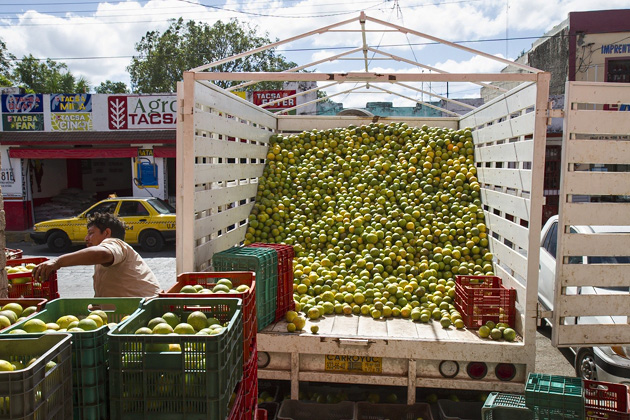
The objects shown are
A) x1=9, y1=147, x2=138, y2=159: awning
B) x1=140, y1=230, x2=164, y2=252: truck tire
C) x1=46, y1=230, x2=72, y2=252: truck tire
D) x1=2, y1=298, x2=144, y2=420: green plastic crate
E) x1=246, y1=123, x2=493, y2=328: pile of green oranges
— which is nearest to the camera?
x1=2, y1=298, x2=144, y2=420: green plastic crate

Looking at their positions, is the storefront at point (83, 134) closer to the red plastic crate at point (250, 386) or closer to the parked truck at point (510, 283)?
the parked truck at point (510, 283)

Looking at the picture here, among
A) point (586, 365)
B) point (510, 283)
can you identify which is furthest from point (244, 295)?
point (586, 365)

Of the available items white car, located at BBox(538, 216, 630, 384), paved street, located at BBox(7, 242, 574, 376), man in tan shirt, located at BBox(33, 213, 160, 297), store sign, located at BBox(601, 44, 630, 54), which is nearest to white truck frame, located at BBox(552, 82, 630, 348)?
white car, located at BBox(538, 216, 630, 384)

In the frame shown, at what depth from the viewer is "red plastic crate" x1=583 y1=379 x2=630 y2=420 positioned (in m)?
4.07

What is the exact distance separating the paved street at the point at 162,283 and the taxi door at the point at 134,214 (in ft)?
2.54

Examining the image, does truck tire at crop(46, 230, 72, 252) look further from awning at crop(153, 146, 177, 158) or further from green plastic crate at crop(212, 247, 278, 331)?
green plastic crate at crop(212, 247, 278, 331)

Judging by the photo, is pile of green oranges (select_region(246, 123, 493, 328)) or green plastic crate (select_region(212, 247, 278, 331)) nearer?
green plastic crate (select_region(212, 247, 278, 331))

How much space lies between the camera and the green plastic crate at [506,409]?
395cm

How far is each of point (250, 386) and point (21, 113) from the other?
19338mm

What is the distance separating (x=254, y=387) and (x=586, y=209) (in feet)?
10.0

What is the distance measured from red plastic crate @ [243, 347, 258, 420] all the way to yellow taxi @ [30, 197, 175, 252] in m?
12.1

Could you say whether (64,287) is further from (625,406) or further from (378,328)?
(625,406)

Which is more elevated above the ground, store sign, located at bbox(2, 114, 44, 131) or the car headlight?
store sign, located at bbox(2, 114, 44, 131)

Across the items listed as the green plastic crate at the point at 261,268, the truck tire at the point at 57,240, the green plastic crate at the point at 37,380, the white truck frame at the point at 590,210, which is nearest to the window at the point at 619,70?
the white truck frame at the point at 590,210
